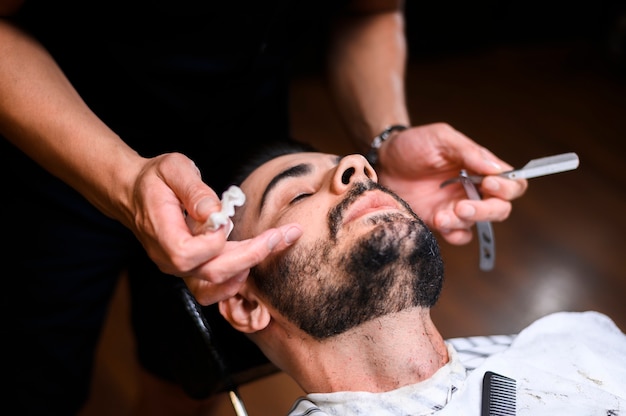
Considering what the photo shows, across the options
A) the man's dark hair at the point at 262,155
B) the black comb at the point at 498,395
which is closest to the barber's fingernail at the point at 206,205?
the man's dark hair at the point at 262,155

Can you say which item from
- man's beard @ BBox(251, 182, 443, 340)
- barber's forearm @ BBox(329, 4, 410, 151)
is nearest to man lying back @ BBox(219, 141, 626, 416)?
man's beard @ BBox(251, 182, 443, 340)

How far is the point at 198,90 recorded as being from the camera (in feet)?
4.67

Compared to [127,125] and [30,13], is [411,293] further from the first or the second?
[30,13]

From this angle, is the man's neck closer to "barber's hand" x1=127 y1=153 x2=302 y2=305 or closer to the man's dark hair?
"barber's hand" x1=127 y1=153 x2=302 y2=305

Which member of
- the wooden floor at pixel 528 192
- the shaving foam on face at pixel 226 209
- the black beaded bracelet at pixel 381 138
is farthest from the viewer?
the wooden floor at pixel 528 192

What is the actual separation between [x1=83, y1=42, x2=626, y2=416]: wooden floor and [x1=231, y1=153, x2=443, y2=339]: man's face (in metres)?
0.37

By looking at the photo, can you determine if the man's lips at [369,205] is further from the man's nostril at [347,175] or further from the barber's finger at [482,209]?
the barber's finger at [482,209]

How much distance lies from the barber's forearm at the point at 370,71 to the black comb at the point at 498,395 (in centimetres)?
68

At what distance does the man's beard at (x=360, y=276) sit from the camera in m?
1.12

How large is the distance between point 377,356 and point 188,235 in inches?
16.8

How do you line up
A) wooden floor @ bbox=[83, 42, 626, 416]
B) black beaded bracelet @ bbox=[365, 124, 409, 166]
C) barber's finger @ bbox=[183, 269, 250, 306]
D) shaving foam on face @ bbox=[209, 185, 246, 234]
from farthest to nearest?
wooden floor @ bbox=[83, 42, 626, 416]
black beaded bracelet @ bbox=[365, 124, 409, 166]
barber's finger @ bbox=[183, 269, 250, 306]
shaving foam on face @ bbox=[209, 185, 246, 234]

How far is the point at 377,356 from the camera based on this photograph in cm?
117

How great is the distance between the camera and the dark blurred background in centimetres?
180

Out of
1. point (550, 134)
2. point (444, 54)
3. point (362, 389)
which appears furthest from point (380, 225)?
point (444, 54)
